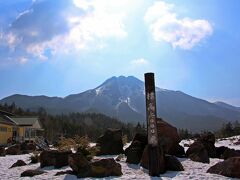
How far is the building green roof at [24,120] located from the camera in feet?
179

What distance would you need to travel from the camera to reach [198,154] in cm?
1647

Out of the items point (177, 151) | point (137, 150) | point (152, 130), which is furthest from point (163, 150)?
point (177, 151)

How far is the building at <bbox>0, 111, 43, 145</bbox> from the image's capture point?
49147 millimetres

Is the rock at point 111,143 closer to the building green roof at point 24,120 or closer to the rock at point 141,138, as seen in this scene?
the rock at point 141,138

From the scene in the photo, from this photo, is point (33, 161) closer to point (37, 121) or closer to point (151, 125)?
point (151, 125)

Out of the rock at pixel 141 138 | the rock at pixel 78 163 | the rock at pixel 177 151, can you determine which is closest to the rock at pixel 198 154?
the rock at pixel 177 151

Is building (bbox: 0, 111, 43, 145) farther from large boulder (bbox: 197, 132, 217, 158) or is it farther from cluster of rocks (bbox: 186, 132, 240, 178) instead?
cluster of rocks (bbox: 186, 132, 240, 178)

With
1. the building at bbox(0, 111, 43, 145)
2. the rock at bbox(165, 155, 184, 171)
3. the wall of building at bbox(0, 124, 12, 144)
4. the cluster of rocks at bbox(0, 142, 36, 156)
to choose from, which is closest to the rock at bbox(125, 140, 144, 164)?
the rock at bbox(165, 155, 184, 171)

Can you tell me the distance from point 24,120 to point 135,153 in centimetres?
4242

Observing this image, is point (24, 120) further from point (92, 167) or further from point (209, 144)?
point (92, 167)

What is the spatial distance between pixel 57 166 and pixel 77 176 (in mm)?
2756

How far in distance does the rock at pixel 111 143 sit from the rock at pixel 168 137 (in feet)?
10.2

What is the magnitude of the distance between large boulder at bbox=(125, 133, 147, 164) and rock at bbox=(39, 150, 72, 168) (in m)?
2.55

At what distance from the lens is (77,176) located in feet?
43.2
